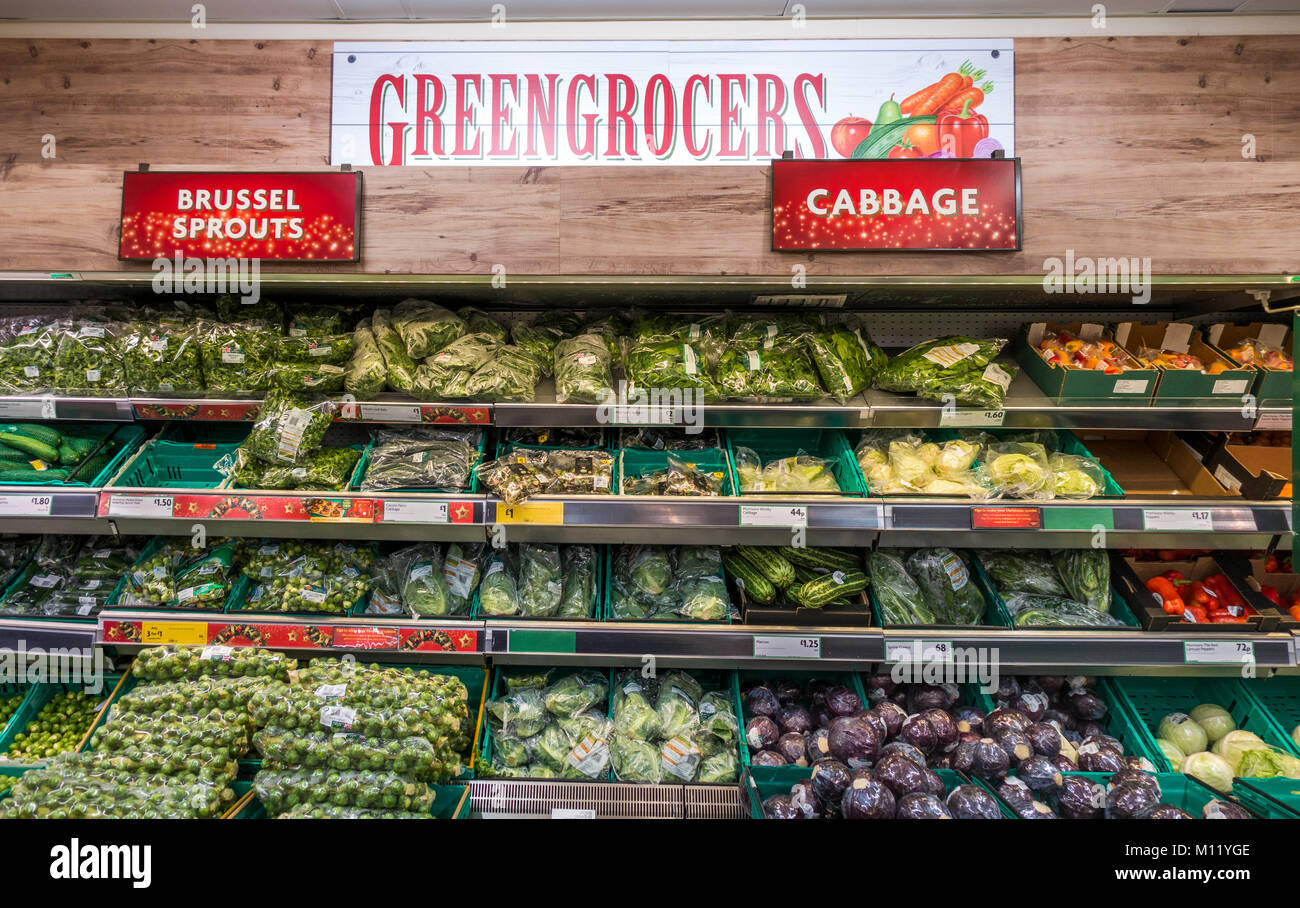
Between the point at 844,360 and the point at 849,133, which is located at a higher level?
the point at 849,133

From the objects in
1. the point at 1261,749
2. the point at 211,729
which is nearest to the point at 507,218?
the point at 211,729

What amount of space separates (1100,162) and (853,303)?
0.88m

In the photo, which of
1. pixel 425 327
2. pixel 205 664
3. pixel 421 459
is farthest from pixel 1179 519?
pixel 205 664

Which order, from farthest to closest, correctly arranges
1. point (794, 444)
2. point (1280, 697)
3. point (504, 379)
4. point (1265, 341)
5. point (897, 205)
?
point (794, 444)
point (1280, 697)
point (1265, 341)
point (504, 379)
point (897, 205)

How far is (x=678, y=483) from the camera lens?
2.36m

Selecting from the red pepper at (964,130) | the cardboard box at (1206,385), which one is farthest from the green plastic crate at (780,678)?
the red pepper at (964,130)

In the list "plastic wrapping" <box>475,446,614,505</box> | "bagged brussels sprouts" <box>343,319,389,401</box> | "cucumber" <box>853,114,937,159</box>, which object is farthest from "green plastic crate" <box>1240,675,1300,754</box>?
"bagged brussels sprouts" <box>343,319,389,401</box>

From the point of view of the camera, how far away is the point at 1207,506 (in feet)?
7.33

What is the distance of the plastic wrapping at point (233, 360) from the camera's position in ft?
7.84

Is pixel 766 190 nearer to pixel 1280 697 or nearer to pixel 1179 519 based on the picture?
pixel 1179 519

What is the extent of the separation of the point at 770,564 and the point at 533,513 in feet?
2.80

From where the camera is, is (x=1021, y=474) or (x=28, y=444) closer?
(x=1021, y=474)

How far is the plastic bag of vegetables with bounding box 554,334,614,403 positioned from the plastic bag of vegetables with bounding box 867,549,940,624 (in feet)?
3.87
